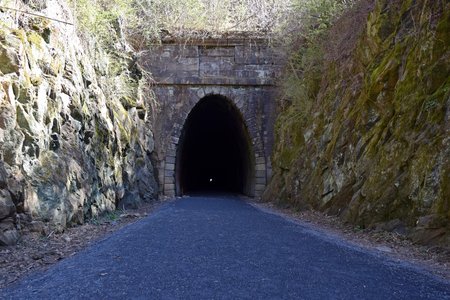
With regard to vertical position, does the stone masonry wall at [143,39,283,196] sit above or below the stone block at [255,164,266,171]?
above

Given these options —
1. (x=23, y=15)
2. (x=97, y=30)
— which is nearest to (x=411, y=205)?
(x=23, y=15)

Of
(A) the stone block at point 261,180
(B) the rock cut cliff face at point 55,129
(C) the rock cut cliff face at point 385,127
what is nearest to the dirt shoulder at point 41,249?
(B) the rock cut cliff face at point 55,129

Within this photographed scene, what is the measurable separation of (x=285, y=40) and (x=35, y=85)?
31.4 feet

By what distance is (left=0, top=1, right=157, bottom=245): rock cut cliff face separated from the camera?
16.9 ft

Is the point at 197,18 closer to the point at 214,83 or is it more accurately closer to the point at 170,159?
the point at 214,83

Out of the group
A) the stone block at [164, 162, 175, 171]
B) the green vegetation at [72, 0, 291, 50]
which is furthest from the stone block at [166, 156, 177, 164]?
the green vegetation at [72, 0, 291, 50]

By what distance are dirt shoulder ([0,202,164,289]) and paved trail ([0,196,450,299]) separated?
26 cm

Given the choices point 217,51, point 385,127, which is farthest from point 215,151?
point 385,127

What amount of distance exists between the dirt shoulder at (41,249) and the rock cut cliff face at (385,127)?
13.7 ft

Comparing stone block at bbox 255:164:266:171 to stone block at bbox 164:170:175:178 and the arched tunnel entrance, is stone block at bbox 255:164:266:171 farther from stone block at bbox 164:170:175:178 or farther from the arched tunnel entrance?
stone block at bbox 164:170:175:178

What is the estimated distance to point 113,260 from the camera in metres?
4.08

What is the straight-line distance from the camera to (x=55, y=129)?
21.4 ft

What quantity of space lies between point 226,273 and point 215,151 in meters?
24.9

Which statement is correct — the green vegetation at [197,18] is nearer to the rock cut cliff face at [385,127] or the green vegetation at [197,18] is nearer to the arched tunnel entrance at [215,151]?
the arched tunnel entrance at [215,151]
